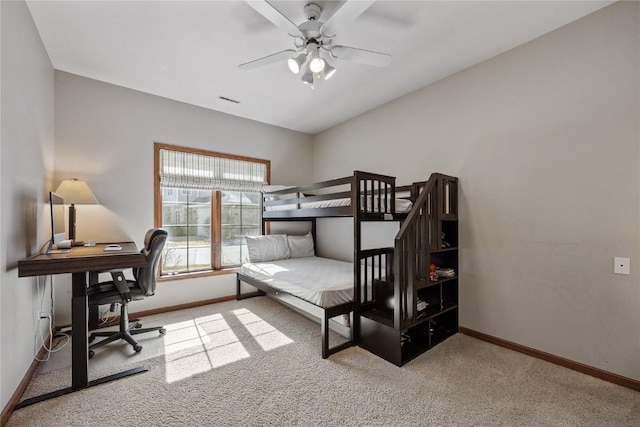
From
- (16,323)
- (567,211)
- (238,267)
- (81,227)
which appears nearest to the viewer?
(16,323)

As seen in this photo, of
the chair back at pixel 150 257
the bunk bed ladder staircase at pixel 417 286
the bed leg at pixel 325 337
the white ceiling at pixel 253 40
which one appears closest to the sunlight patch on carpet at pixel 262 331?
the bed leg at pixel 325 337

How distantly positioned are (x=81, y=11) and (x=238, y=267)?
319 cm

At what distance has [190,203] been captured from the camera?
385cm

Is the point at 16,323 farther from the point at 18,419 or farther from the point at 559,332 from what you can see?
the point at 559,332

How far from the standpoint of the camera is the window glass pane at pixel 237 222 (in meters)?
4.11

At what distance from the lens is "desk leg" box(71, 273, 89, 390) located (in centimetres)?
194

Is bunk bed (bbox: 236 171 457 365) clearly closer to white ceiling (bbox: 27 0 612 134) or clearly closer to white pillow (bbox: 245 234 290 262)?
white pillow (bbox: 245 234 290 262)

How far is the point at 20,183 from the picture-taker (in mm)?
1919

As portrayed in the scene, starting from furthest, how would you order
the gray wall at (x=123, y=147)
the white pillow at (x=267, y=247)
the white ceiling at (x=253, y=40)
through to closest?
1. the white pillow at (x=267, y=247)
2. the gray wall at (x=123, y=147)
3. the white ceiling at (x=253, y=40)

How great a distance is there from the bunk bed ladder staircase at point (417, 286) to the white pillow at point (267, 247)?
1695mm

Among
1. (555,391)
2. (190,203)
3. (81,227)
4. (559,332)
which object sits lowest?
(555,391)

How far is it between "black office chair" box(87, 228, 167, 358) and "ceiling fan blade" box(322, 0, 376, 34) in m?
2.22

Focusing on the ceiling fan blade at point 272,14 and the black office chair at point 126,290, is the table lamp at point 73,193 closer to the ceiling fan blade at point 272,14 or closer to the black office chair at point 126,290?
the black office chair at point 126,290

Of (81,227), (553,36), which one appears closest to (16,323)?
(81,227)
